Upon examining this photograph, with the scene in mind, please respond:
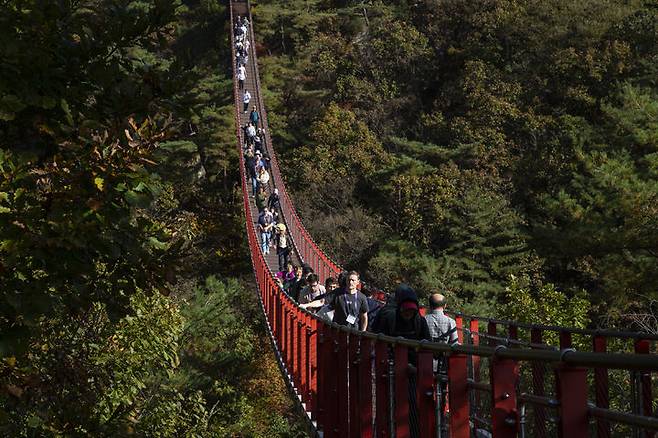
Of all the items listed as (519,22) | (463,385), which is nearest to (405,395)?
(463,385)

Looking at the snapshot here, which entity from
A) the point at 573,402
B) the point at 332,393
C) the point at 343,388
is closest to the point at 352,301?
the point at 332,393

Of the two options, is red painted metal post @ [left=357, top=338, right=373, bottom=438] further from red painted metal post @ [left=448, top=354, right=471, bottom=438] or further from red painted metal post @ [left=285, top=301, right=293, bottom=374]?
red painted metal post @ [left=285, top=301, right=293, bottom=374]

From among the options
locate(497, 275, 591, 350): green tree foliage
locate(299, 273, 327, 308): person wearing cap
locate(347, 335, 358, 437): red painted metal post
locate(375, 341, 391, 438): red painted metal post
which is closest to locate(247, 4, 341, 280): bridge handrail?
locate(497, 275, 591, 350): green tree foliage

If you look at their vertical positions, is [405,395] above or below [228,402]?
above

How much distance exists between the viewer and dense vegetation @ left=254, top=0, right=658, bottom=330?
93.8 feet

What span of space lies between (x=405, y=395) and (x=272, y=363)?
28963mm

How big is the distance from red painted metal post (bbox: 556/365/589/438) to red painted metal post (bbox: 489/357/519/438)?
467mm

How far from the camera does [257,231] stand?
24.7 m

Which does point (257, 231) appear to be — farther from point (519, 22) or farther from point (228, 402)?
point (519, 22)

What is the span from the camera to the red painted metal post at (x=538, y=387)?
3604 mm

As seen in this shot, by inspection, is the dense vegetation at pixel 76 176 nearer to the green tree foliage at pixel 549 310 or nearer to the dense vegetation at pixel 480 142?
the green tree foliage at pixel 549 310

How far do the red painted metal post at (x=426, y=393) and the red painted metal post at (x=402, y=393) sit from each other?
1.14 ft

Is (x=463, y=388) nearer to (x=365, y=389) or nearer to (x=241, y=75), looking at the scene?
(x=365, y=389)

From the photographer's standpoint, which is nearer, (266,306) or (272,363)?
(266,306)
